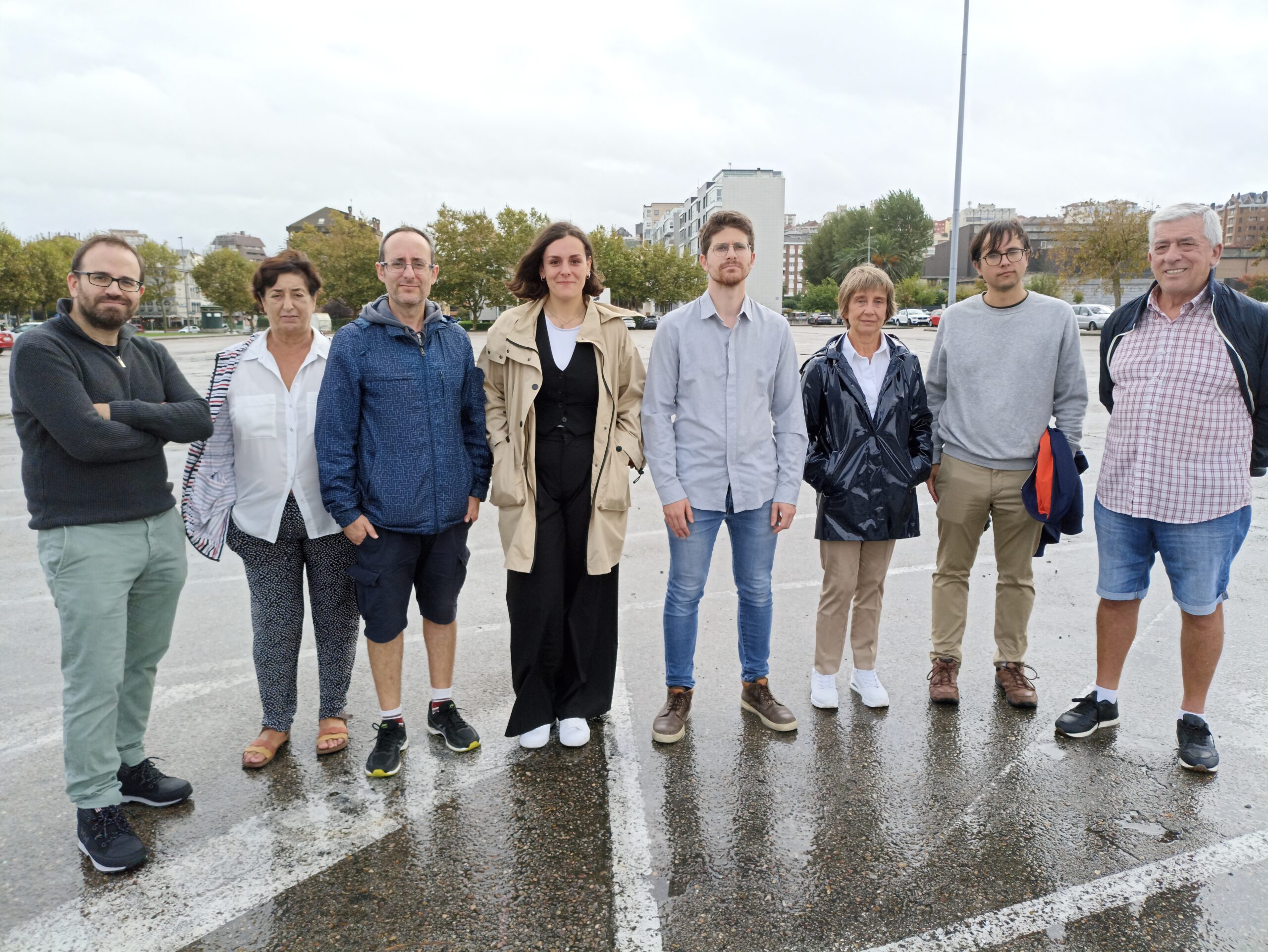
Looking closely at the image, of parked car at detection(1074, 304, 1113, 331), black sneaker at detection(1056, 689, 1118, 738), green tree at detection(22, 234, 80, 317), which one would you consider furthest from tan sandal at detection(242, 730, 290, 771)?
green tree at detection(22, 234, 80, 317)

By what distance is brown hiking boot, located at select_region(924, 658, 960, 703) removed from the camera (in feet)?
12.9

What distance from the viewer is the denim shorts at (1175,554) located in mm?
3383

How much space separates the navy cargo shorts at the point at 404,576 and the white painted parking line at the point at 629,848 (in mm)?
942

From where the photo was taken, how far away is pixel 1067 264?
166 ft

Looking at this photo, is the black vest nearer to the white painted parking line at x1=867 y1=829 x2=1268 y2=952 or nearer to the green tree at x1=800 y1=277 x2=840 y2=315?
the white painted parking line at x1=867 y1=829 x2=1268 y2=952

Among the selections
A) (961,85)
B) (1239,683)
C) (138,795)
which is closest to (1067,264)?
(961,85)

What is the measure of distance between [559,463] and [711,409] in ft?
2.38

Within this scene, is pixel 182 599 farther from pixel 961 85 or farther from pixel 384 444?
pixel 961 85

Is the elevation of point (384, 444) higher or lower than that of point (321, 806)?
higher

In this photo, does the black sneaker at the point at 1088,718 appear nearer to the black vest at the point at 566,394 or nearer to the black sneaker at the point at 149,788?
the black vest at the point at 566,394

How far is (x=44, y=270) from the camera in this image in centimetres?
6347

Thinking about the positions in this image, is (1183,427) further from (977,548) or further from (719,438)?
(719,438)

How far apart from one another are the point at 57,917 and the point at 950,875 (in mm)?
2828

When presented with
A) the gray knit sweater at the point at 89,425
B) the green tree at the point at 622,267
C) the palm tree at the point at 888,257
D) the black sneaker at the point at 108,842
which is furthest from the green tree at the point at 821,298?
the black sneaker at the point at 108,842
